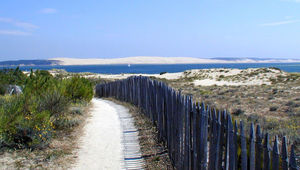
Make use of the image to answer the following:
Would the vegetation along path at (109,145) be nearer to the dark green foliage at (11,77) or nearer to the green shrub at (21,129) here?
the green shrub at (21,129)

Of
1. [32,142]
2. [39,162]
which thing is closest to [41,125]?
[32,142]

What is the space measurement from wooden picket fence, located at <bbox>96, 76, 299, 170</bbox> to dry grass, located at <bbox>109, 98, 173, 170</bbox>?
0.59 ft

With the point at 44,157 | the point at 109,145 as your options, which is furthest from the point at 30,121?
the point at 109,145

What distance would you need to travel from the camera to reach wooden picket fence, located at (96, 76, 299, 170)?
2582 mm

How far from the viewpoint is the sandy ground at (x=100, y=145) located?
6.22m

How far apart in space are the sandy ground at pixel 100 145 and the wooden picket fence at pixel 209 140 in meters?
1.18

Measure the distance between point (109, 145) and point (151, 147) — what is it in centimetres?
113

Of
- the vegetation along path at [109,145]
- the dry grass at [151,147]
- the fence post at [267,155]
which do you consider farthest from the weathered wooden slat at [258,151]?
the vegetation along path at [109,145]

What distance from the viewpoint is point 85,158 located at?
6.55 meters

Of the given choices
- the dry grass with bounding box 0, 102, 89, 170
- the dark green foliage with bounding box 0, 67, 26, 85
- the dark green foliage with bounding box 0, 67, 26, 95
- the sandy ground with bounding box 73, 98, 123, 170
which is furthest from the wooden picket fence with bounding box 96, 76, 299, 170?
the dark green foliage with bounding box 0, 67, 26, 85

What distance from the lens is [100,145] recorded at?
7672 mm

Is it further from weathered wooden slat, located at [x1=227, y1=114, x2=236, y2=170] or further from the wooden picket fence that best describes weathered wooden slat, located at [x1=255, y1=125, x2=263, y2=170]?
weathered wooden slat, located at [x1=227, y1=114, x2=236, y2=170]

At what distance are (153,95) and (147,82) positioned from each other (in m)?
1.56

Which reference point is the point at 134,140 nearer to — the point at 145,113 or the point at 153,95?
the point at 153,95
